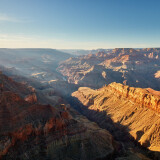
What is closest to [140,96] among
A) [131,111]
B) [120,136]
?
[131,111]

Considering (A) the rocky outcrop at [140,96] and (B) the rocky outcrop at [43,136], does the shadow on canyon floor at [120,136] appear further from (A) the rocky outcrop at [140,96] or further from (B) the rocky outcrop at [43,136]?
(A) the rocky outcrop at [140,96]

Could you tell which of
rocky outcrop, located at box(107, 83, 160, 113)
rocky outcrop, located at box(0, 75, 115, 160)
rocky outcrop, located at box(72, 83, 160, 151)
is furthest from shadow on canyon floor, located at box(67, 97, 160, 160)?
rocky outcrop, located at box(107, 83, 160, 113)

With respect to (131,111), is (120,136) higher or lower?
lower

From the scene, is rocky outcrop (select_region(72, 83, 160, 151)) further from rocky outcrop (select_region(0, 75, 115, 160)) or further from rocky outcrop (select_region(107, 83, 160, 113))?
rocky outcrop (select_region(0, 75, 115, 160))

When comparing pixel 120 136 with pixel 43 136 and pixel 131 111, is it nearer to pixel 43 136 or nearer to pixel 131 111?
pixel 131 111

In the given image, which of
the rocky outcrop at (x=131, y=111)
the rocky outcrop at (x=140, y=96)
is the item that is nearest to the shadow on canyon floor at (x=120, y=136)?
the rocky outcrop at (x=131, y=111)

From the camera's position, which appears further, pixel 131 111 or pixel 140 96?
pixel 131 111

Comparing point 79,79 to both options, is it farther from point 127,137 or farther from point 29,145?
point 29,145

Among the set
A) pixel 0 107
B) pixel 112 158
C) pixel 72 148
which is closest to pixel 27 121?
pixel 0 107
